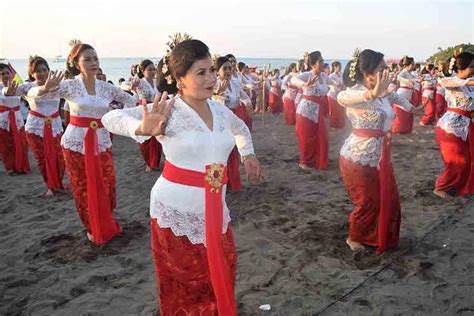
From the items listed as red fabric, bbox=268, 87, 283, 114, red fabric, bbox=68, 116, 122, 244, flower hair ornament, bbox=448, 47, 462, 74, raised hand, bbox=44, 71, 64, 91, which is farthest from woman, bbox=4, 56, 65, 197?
red fabric, bbox=268, 87, 283, 114

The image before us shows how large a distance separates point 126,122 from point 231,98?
14.6ft

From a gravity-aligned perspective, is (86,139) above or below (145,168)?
above

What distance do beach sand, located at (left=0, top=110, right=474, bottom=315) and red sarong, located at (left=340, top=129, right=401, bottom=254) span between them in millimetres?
209

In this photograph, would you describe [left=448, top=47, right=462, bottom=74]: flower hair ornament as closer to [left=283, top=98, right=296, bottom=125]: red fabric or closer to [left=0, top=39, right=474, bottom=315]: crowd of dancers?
[left=0, top=39, right=474, bottom=315]: crowd of dancers

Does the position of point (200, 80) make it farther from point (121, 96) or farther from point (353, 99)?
point (121, 96)

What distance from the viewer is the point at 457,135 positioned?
564cm

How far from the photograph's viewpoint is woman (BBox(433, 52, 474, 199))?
5590 millimetres

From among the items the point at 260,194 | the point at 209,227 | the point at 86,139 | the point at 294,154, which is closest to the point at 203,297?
the point at 209,227

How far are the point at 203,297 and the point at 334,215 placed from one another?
3062 millimetres

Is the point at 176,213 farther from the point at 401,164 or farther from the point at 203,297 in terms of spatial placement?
the point at 401,164

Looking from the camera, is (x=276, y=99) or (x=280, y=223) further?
(x=276, y=99)

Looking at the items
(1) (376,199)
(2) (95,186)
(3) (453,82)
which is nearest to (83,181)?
(2) (95,186)

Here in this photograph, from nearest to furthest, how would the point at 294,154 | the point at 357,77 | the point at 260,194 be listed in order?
the point at 357,77 < the point at 260,194 < the point at 294,154

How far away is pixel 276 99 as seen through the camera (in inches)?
680
